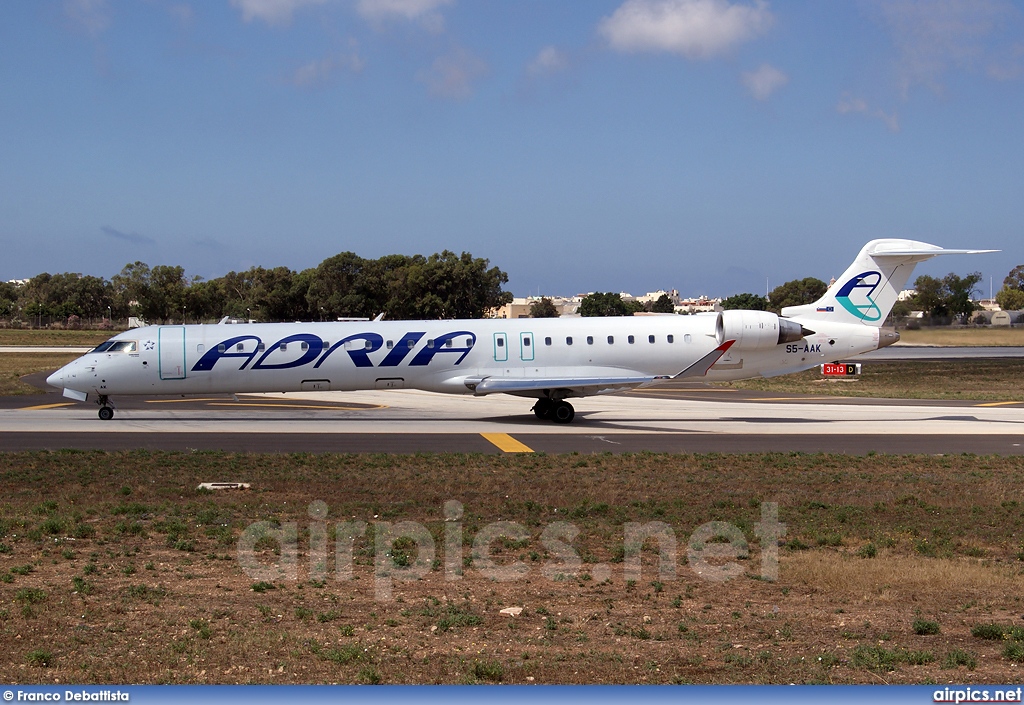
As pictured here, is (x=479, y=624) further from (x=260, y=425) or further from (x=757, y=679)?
(x=260, y=425)

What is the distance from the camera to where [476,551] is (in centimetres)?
1208

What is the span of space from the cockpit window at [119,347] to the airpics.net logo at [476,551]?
15.7 metres

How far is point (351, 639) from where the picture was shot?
843 centimetres

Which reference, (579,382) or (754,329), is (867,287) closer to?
(754,329)

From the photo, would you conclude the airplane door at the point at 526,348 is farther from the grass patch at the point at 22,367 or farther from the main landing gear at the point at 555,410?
the grass patch at the point at 22,367

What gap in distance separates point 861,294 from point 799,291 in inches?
4388

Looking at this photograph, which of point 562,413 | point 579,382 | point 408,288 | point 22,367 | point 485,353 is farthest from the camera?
point 408,288

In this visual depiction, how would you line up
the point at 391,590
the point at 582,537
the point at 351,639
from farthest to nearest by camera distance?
the point at 582,537, the point at 391,590, the point at 351,639

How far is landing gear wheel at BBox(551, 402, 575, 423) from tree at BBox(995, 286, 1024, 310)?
447 feet

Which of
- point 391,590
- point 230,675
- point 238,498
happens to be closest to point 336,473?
point 238,498

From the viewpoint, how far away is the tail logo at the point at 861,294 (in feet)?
96.6

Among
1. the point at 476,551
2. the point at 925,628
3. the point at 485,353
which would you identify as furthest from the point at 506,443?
the point at 925,628

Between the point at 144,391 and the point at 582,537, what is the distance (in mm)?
18496

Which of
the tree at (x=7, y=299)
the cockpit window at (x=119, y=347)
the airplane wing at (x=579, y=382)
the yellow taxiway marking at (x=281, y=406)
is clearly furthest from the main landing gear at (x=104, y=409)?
the tree at (x=7, y=299)
